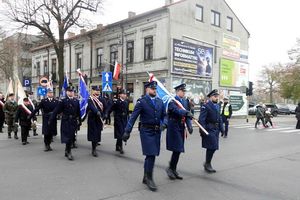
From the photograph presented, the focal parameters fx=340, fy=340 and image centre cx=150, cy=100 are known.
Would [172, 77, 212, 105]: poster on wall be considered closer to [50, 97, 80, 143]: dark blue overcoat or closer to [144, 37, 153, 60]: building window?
[144, 37, 153, 60]: building window

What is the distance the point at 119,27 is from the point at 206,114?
24433mm

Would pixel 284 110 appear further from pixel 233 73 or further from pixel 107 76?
pixel 107 76

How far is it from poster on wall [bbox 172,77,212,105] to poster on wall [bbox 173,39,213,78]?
643mm

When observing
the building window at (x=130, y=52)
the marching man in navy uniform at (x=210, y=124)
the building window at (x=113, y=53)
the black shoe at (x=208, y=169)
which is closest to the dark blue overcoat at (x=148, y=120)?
the marching man in navy uniform at (x=210, y=124)

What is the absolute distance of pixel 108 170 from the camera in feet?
24.7

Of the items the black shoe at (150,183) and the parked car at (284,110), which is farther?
the parked car at (284,110)

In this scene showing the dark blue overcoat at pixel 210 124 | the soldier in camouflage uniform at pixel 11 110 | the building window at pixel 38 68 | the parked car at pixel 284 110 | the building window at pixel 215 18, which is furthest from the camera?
the parked car at pixel 284 110

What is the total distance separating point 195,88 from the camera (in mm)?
27797

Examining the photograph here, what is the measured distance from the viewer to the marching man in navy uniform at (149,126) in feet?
19.9

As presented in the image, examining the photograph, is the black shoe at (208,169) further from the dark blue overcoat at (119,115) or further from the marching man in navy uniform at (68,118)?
the marching man in navy uniform at (68,118)

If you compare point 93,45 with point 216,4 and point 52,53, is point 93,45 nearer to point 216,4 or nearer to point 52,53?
point 52,53

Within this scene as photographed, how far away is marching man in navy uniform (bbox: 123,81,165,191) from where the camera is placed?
6.05 meters

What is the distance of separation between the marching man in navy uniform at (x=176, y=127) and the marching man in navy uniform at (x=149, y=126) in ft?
Answer: 1.82

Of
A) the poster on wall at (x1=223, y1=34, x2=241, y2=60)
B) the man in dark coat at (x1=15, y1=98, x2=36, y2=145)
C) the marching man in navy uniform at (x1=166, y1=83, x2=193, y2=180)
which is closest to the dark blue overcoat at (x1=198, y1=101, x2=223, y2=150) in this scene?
the marching man in navy uniform at (x1=166, y1=83, x2=193, y2=180)
